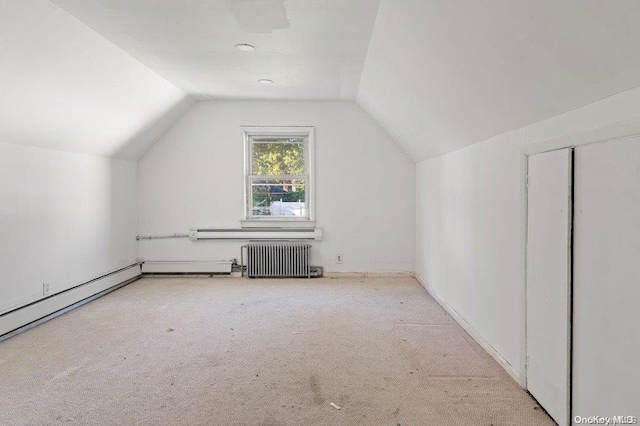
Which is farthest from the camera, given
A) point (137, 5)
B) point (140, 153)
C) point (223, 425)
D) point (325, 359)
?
point (140, 153)

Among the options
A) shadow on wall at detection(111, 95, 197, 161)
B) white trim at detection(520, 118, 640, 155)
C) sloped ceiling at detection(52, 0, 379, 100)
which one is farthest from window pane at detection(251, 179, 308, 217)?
white trim at detection(520, 118, 640, 155)

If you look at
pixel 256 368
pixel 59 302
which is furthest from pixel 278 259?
pixel 256 368

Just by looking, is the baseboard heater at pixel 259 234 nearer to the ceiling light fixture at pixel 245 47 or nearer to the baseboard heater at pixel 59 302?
the baseboard heater at pixel 59 302

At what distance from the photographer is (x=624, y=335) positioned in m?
1.57

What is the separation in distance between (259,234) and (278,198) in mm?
627

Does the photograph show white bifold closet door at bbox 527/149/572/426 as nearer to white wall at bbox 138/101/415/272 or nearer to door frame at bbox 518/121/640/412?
door frame at bbox 518/121/640/412

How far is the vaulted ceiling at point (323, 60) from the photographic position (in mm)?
1617

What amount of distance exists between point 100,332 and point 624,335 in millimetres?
3765

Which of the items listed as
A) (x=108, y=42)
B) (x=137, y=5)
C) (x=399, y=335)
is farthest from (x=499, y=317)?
(x=108, y=42)

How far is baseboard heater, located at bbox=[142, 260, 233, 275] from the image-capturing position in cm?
568

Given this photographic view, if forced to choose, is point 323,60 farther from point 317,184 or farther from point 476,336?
point 476,336

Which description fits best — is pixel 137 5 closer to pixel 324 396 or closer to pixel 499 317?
pixel 324 396

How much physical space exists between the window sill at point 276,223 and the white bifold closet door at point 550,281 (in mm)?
3620

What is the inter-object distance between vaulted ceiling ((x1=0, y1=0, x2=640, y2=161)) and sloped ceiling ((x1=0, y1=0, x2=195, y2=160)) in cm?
1
